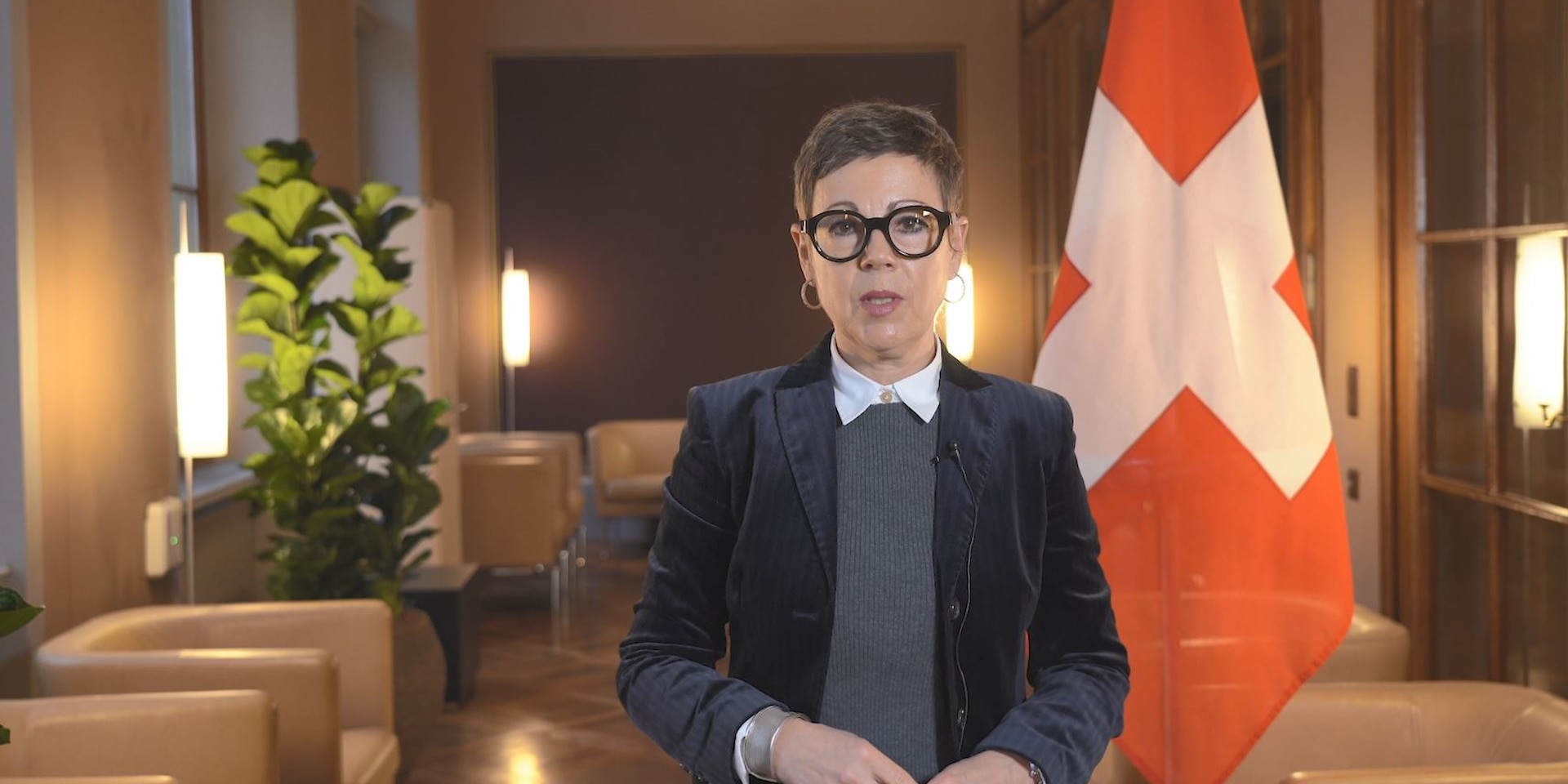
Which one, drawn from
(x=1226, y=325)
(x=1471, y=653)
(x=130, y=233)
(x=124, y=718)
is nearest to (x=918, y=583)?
(x=1226, y=325)

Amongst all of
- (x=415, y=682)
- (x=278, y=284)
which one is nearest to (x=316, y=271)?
(x=278, y=284)

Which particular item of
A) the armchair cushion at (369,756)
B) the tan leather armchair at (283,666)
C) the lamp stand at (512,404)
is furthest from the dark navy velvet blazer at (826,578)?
the lamp stand at (512,404)

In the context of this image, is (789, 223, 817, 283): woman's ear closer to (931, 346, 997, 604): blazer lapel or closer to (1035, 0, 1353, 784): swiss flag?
(931, 346, 997, 604): blazer lapel

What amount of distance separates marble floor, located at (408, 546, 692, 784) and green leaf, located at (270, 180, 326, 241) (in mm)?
1824

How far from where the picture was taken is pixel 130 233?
14.9 ft

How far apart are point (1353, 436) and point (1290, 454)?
2.71 m

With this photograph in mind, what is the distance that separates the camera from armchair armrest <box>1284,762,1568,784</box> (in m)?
2.52

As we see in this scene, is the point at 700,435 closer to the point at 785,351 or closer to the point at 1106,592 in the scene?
the point at 1106,592

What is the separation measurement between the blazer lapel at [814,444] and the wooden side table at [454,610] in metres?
4.41

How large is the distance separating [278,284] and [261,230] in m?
0.17

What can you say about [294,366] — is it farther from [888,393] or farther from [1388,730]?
[888,393]

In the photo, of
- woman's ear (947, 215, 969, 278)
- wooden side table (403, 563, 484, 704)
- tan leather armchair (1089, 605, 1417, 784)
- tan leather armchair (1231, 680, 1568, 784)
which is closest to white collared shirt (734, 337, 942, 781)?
woman's ear (947, 215, 969, 278)

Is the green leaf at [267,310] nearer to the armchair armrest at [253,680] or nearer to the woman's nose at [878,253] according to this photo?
the armchair armrest at [253,680]

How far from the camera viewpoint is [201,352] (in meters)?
4.26
